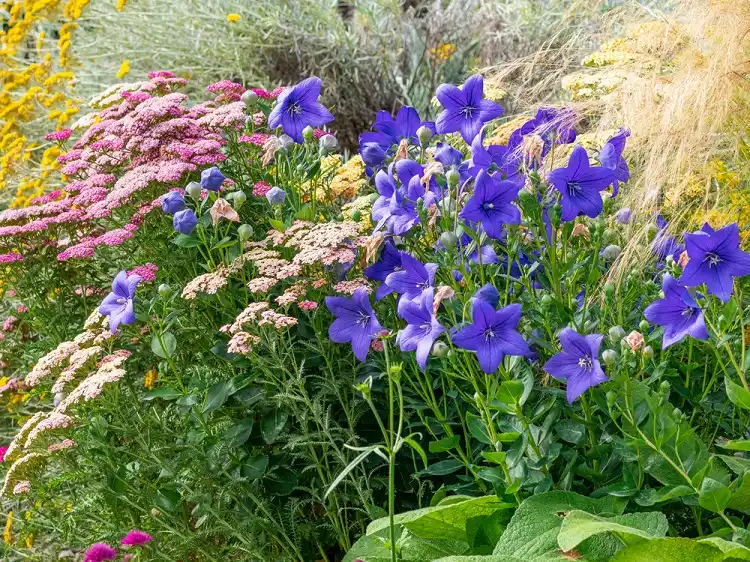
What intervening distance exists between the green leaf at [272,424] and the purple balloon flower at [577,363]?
0.79 m

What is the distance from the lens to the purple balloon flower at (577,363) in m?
1.83

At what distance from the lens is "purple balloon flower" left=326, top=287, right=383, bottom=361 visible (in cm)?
225

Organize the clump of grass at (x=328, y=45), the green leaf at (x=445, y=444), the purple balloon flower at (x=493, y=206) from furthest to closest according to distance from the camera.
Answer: the clump of grass at (x=328, y=45), the green leaf at (x=445, y=444), the purple balloon flower at (x=493, y=206)

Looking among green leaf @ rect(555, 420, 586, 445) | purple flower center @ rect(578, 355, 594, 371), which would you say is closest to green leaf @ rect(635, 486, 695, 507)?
green leaf @ rect(555, 420, 586, 445)

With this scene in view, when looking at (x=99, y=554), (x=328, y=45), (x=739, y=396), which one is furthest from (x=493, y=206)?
(x=328, y=45)

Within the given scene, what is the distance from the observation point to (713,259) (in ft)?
6.02

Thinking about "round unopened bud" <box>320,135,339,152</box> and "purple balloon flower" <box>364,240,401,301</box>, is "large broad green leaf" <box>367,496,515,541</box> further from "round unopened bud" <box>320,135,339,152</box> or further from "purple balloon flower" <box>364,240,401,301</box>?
"round unopened bud" <box>320,135,339,152</box>

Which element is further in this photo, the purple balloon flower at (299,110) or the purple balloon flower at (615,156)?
the purple balloon flower at (299,110)

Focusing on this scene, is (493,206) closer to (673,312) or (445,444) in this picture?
(673,312)

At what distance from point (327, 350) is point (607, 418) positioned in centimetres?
73

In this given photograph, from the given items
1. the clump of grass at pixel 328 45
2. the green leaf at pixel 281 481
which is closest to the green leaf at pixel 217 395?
the green leaf at pixel 281 481

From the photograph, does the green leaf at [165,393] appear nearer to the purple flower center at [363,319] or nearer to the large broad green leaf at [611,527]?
the purple flower center at [363,319]

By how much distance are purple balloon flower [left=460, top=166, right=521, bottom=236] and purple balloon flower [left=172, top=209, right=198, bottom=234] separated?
706 mm

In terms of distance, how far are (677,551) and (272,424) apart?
1065 mm
